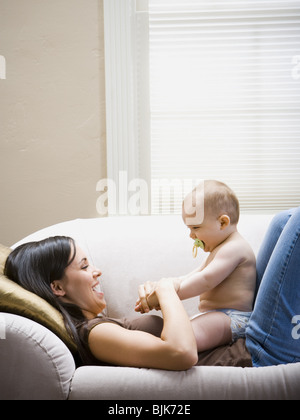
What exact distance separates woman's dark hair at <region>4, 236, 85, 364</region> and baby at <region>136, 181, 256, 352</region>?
24 cm

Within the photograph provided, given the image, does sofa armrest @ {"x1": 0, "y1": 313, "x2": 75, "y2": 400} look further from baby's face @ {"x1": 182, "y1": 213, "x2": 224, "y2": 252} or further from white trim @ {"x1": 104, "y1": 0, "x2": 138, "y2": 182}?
white trim @ {"x1": 104, "y1": 0, "x2": 138, "y2": 182}

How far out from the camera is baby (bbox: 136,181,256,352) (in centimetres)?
137

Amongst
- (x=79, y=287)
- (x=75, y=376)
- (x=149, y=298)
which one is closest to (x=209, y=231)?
(x=149, y=298)

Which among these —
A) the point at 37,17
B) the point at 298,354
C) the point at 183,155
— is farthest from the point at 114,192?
the point at 298,354

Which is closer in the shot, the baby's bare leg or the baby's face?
the baby's bare leg

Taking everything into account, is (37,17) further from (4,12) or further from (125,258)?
(125,258)

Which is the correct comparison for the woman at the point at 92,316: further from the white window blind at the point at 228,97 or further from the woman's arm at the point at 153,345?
the white window blind at the point at 228,97

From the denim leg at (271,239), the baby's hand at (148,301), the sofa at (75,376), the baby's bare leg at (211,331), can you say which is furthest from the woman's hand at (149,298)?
the denim leg at (271,239)

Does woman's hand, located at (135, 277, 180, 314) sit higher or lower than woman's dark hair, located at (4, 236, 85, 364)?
lower

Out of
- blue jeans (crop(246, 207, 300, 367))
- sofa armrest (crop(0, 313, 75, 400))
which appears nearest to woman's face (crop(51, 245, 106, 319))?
sofa armrest (crop(0, 313, 75, 400))

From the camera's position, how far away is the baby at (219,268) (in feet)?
4.48

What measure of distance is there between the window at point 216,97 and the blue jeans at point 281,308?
4.52 feet

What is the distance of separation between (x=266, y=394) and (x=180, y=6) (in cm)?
217
